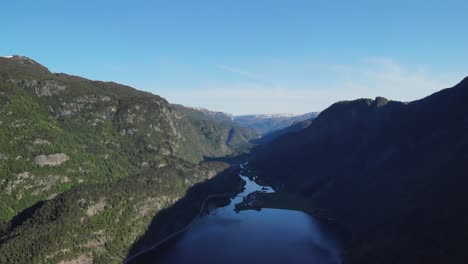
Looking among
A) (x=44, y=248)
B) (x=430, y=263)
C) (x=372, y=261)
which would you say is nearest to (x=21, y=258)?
(x=44, y=248)

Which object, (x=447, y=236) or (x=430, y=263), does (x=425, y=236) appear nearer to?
(x=447, y=236)

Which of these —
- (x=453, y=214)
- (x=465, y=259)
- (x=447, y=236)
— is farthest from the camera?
(x=453, y=214)

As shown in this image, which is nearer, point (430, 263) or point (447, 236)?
point (430, 263)

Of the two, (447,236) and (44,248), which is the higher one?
(447,236)

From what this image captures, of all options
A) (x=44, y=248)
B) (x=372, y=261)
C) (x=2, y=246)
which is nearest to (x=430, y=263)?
(x=372, y=261)

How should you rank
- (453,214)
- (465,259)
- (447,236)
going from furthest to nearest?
(453,214) < (447,236) < (465,259)

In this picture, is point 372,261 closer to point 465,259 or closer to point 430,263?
point 430,263

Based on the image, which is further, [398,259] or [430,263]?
[398,259]

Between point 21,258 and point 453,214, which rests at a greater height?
point 453,214
